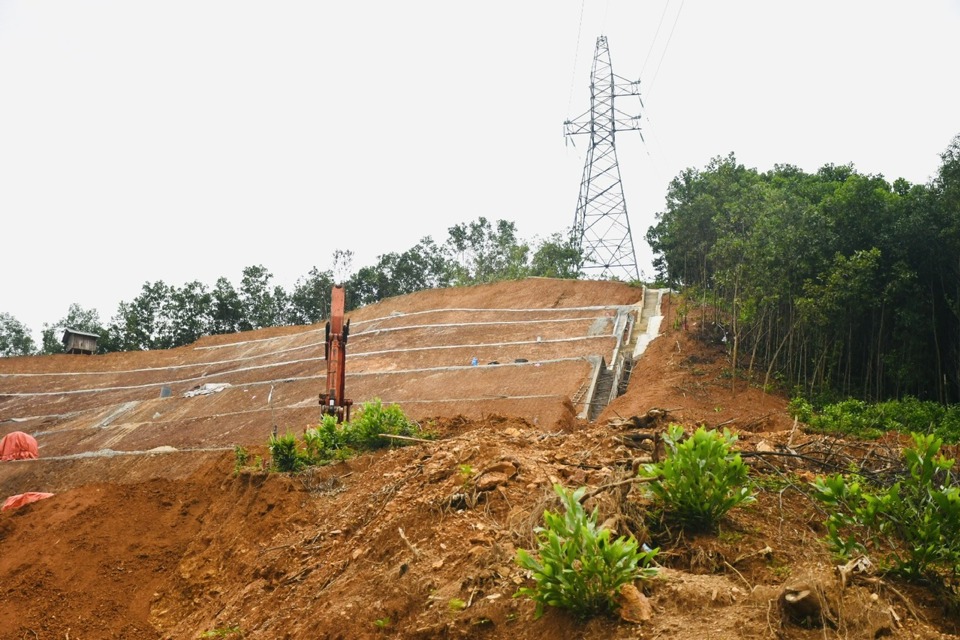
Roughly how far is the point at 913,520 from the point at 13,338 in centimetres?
8085

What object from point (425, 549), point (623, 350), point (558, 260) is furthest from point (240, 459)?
point (558, 260)

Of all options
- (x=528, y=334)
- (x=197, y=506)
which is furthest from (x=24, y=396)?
(x=197, y=506)

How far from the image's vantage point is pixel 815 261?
66.9 ft

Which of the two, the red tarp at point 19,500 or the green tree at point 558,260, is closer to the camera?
the red tarp at point 19,500

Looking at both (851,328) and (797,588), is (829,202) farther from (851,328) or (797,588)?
(797,588)

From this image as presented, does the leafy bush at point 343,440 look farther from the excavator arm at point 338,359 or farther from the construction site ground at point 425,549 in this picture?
the excavator arm at point 338,359

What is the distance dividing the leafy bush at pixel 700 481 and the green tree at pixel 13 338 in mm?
78630

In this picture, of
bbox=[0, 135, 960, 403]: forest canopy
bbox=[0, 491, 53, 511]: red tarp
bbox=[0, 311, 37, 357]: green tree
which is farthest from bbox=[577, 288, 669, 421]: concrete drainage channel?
bbox=[0, 311, 37, 357]: green tree

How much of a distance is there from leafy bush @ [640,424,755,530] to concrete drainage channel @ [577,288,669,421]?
16725 mm

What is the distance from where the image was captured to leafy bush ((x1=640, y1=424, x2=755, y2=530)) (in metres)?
4.54

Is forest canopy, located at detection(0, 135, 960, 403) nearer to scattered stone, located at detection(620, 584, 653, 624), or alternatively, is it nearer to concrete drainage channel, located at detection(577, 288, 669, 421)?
concrete drainage channel, located at detection(577, 288, 669, 421)

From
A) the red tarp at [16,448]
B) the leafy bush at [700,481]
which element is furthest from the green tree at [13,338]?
the leafy bush at [700,481]

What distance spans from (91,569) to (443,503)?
4.89 m

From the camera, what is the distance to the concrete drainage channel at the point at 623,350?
2331 centimetres
